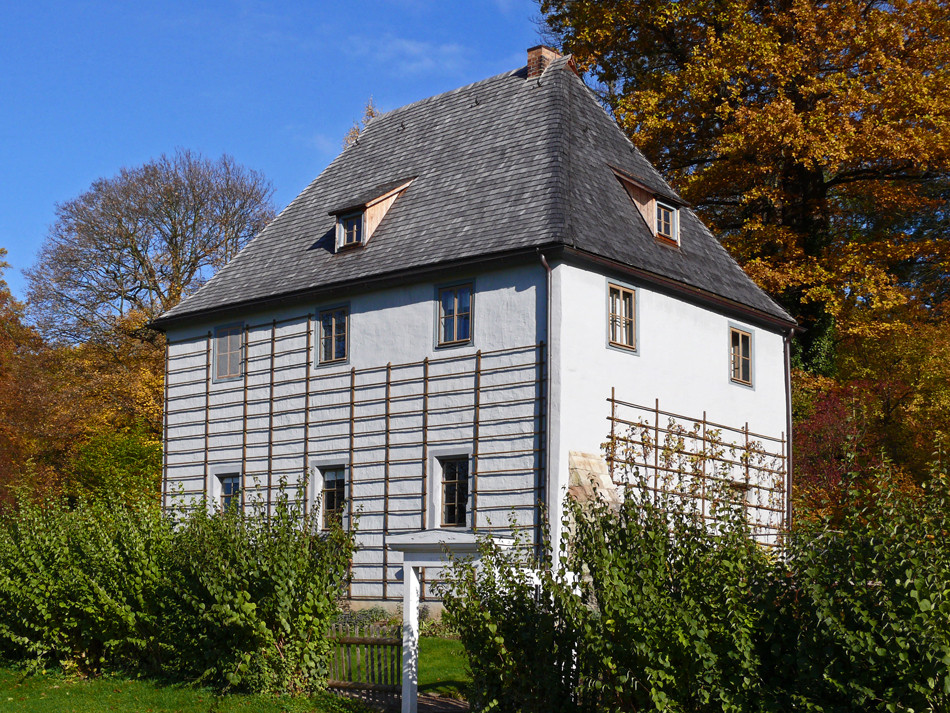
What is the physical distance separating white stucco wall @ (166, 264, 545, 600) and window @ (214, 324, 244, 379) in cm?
24

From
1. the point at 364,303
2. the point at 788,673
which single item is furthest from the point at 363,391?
the point at 788,673

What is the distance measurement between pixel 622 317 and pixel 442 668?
7.44m

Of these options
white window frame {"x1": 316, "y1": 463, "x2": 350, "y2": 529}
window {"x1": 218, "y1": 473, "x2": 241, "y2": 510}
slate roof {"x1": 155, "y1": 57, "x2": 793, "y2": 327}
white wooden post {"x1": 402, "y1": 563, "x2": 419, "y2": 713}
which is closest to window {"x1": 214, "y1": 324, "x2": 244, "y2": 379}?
slate roof {"x1": 155, "y1": 57, "x2": 793, "y2": 327}

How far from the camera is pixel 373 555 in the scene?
2042 centimetres

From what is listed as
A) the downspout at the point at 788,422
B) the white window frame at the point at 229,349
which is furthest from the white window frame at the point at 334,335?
the downspout at the point at 788,422

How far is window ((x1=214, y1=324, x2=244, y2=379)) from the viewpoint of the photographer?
78.1 feet

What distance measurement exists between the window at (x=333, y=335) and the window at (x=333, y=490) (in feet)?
7.07

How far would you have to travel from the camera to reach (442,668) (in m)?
14.9

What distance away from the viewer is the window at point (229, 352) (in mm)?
23812

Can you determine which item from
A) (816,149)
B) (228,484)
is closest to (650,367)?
(816,149)

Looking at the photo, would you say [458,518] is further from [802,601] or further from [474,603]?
[802,601]

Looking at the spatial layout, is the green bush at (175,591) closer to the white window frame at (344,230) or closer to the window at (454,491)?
the window at (454,491)

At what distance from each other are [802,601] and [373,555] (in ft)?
42.3

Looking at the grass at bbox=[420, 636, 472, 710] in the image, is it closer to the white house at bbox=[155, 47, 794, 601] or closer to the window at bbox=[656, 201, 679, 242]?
the white house at bbox=[155, 47, 794, 601]
